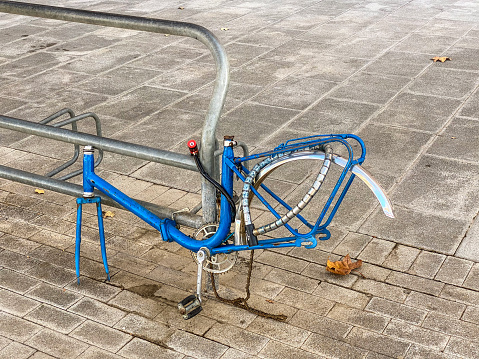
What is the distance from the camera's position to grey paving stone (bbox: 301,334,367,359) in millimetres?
3643

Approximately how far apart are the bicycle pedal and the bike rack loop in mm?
438

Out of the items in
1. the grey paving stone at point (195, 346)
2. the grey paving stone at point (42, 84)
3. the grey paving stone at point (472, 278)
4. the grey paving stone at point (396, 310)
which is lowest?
the grey paving stone at point (472, 278)

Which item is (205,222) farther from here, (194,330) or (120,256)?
(120,256)

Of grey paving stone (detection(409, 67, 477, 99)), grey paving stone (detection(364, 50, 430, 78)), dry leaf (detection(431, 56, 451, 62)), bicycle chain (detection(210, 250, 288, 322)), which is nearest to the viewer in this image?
bicycle chain (detection(210, 250, 288, 322))

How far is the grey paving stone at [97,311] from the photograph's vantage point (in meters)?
3.98

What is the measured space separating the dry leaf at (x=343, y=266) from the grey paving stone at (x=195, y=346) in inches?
39.3

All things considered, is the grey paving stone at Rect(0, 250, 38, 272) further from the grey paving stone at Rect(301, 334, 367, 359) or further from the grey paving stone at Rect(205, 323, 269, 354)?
the grey paving stone at Rect(301, 334, 367, 359)

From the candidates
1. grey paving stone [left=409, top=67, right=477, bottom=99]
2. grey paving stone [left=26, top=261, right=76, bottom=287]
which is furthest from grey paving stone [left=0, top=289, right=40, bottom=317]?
grey paving stone [left=409, top=67, right=477, bottom=99]

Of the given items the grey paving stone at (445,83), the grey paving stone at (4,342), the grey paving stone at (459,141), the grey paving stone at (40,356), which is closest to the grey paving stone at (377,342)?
the grey paving stone at (40,356)

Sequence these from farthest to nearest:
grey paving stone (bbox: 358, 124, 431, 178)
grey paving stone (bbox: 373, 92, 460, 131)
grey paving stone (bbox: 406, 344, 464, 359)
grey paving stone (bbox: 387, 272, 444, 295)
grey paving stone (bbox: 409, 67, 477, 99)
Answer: grey paving stone (bbox: 409, 67, 477, 99)
grey paving stone (bbox: 373, 92, 460, 131)
grey paving stone (bbox: 358, 124, 431, 178)
grey paving stone (bbox: 387, 272, 444, 295)
grey paving stone (bbox: 406, 344, 464, 359)

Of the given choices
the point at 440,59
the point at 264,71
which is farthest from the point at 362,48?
the point at 264,71

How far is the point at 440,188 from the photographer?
218 inches

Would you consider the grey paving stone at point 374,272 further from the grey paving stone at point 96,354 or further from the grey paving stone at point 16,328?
the grey paving stone at point 16,328

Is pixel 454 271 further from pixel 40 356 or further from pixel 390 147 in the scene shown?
pixel 40 356
